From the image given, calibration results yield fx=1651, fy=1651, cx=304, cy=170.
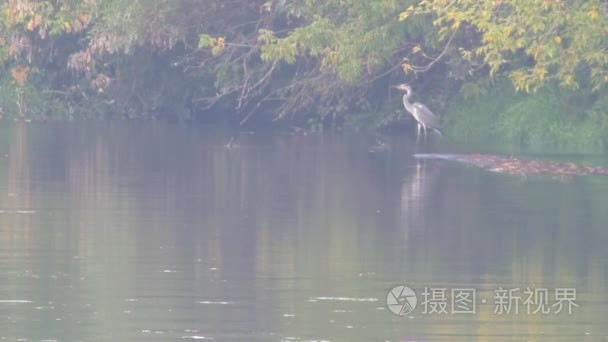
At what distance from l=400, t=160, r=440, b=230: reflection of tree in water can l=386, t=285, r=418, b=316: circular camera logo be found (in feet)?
11.5

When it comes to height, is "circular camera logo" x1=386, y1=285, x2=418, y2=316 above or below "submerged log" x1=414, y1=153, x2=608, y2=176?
below

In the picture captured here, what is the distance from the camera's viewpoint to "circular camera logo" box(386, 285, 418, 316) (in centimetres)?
1059

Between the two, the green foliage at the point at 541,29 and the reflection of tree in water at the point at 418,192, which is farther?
the green foliage at the point at 541,29

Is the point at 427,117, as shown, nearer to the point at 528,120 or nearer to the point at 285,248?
the point at 528,120

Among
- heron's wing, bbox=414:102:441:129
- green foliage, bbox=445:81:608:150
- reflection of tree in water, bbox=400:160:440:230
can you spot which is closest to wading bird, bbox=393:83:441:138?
heron's wing, bbox=414:102:441:129

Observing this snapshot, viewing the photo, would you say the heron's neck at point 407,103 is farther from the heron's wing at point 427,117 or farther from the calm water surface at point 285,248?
the calm water surface at point 285,248

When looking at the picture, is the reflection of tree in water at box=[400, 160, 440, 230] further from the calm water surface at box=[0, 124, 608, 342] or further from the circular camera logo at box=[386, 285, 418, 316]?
the circular camera logo at box=[386, 285, 418, 316]

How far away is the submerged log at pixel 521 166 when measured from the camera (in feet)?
66.4

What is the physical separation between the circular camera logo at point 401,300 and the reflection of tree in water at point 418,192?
3.51 metres

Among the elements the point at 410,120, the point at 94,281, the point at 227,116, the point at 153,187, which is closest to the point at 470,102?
the point at 410,120

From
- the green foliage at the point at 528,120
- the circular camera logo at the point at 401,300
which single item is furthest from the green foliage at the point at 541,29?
the circular camera logo at the point at 401,300

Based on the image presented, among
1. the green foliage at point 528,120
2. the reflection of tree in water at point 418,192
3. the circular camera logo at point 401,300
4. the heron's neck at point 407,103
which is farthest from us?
the heron's neck at point 407,103

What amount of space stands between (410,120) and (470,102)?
1.28 meters

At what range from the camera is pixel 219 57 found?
96.6 ft
